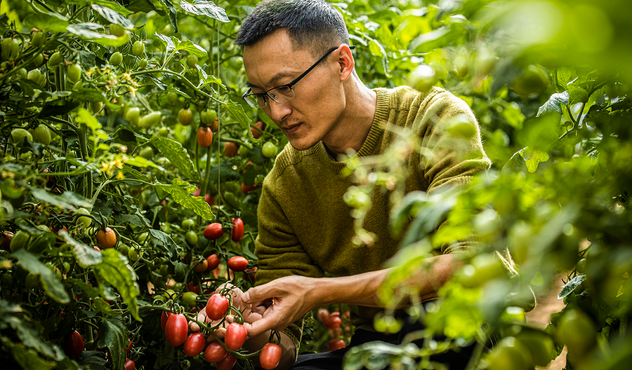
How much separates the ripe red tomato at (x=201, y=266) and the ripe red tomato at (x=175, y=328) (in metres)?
0.35

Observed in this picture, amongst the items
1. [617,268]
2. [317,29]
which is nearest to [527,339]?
[617,268]

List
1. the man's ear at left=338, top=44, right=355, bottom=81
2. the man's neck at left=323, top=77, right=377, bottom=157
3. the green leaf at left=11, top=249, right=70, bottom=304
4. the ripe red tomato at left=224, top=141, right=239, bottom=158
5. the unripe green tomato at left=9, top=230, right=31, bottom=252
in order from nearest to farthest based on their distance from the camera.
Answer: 1. the green leaf at left=11, top=249, right=70, bottom=304
2. the unripe green tomato at left=9, top=230, right=31, bottom=252
3. the man's ear at left=338, top=44, right=355, bottom=81
4. the man's neck at left=323, top=77, right=377, bottom=157
5. the ripe red tomato at left=224, top=141, right=239, bottom=158

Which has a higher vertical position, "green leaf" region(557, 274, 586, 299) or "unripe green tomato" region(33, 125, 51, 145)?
"unripe green tomato" region(33, 125, 51, 145)

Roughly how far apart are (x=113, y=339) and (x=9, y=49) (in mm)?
553

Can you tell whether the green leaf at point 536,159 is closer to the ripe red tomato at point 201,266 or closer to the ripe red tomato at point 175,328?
the ripe red tomato at point 175,328

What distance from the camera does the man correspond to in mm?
1212

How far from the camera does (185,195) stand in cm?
111

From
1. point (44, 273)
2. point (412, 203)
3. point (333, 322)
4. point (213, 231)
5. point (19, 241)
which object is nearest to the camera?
point (412, 203)

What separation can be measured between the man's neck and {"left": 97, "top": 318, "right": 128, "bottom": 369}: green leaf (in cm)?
78

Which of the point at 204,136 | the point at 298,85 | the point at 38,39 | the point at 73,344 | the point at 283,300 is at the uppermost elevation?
the point at 38,39

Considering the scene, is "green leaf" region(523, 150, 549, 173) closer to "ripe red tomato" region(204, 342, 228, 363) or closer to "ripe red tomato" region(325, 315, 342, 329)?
"ripe red tomato" region(204, 342, 228, 363)

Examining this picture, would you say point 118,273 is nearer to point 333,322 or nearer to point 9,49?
point 9,49

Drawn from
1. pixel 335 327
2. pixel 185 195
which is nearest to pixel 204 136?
pixel 185 195

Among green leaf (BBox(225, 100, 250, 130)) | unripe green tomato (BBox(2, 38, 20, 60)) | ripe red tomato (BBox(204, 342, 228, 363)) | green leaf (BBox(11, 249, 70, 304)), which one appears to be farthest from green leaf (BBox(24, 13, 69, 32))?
ripe red tomato (BBox(204, 342, 228, 363))
